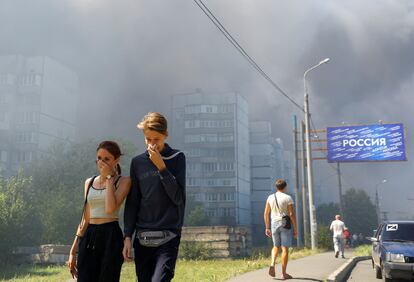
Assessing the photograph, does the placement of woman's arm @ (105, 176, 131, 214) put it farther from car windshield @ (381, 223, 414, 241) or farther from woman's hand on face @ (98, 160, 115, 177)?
car windshield @ (381, 223, 414, 241)

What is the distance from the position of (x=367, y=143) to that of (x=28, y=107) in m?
54.3

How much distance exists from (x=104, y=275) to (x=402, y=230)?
8.24 m

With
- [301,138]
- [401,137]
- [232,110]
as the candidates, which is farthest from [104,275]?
[232,110]

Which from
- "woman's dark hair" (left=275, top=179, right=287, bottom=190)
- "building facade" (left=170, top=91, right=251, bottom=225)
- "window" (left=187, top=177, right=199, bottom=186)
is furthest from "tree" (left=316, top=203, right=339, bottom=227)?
"woman's dark hair" (left=275, top=179, right=287, bottom=190)

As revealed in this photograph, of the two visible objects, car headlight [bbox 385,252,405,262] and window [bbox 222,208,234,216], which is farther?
window [bbox 222,208,234,216]

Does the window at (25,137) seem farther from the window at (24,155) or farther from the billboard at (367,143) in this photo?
the billboard at (367,143)

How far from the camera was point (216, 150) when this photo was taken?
92000mm

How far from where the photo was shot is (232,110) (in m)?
94.4

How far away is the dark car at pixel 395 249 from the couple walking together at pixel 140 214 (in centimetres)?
669

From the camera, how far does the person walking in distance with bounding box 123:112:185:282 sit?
11.1ft

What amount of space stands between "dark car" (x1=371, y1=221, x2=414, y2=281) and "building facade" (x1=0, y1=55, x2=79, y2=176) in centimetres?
6206

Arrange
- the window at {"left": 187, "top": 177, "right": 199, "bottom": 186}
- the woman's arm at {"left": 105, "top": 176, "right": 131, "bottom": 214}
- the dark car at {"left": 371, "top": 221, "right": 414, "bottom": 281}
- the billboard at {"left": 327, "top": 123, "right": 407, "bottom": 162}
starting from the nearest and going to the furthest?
the woman's arm at {"left": 105, "top": 176, "right": 131, "bottom": 214} < the dark car at {"left": 371, "top": 221, "right": 414, "bottom": 281} < the billboard at {"left": 327, "top": 123, "right": 407, "bottom": 162} < the window at {"left": 187, "top": 177, "right": 199, "bottom": 186}

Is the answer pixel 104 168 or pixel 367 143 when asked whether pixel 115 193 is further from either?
pixel 367 143

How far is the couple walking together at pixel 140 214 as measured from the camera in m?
3.40
